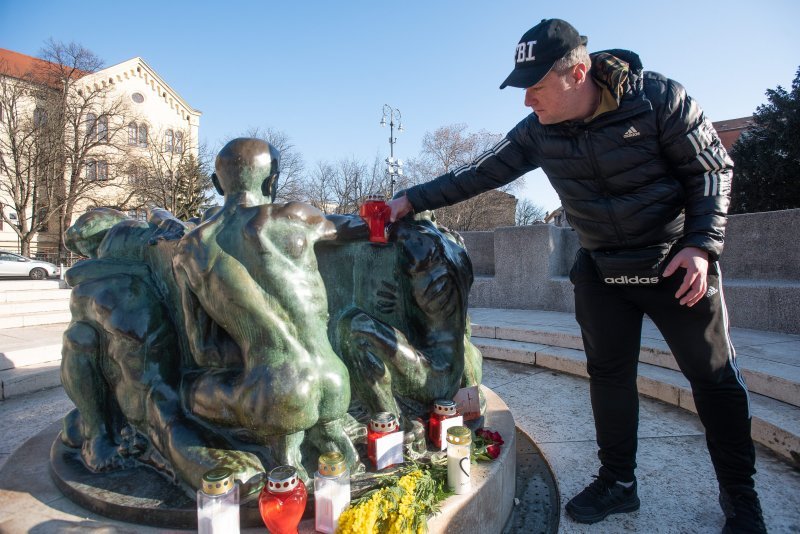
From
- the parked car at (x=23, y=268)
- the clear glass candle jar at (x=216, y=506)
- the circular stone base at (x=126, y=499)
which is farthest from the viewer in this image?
the parked car at (x=23, y=268)

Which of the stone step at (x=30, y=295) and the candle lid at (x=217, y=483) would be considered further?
the stone step at (x=30, y=295)

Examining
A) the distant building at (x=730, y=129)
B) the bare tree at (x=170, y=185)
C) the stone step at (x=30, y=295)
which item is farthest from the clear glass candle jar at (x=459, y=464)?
the distant building at (x=730, y=129)

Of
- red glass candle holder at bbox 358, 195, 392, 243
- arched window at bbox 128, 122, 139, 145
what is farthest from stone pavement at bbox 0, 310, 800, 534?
arched window at bbox 128, 122, 139, 145

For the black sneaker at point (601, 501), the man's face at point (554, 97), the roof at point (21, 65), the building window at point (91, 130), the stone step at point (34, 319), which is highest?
the roof at point (21, 65)

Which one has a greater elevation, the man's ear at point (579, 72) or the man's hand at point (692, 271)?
the man's ear at point (579, 72)

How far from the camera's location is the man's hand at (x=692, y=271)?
1.69m

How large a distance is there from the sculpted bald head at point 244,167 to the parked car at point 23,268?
2223 centimetres

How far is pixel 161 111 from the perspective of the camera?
35562 millimetres

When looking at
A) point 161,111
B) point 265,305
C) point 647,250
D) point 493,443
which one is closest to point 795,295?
point 647,250

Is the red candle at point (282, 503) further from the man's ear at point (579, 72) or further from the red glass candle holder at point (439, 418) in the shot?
the man's ear at point (579, 72)

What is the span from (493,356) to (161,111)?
3833 centimetres

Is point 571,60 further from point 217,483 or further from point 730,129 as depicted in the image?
point 730,129

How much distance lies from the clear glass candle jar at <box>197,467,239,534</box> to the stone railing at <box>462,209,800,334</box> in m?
5.78

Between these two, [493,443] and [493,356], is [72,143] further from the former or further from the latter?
[493,443]
